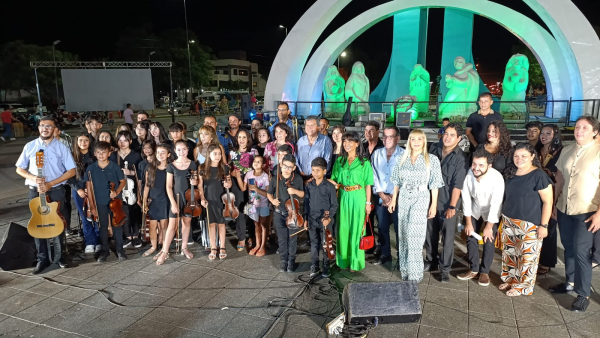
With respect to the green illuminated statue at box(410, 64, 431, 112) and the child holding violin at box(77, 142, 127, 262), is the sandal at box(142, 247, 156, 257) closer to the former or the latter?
the child holding violin at box(77, 142, 127, 262)

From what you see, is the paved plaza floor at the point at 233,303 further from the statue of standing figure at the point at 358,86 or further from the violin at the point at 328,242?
the statue of standing figure at the point at 358,86

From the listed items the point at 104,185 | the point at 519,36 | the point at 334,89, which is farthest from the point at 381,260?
the point at 519,36

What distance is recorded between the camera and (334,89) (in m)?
16.6

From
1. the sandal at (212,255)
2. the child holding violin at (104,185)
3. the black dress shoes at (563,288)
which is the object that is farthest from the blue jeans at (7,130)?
the black dress shoes at (563,288)

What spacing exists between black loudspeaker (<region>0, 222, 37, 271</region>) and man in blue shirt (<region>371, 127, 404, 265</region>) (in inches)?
167

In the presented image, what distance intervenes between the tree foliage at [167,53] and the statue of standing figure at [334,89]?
22.4 metres

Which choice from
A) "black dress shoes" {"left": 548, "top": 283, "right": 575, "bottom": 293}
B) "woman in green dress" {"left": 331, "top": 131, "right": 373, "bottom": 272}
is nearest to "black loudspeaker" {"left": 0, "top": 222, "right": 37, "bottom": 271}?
"woman in green dress" {"left": 331, "top": 131, "right": 373, "bottom": 272}

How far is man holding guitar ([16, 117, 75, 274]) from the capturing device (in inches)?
181

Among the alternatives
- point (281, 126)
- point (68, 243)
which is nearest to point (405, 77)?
point (281, 126)

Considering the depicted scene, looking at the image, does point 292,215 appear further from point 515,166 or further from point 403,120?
point 403,120

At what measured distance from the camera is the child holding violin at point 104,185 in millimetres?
4781

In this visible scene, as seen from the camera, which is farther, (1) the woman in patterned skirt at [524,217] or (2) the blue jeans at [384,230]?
(2) the blue jeans at [384,230]

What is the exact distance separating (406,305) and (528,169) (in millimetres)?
1807

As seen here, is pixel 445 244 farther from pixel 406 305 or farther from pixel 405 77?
pixel 405 77
